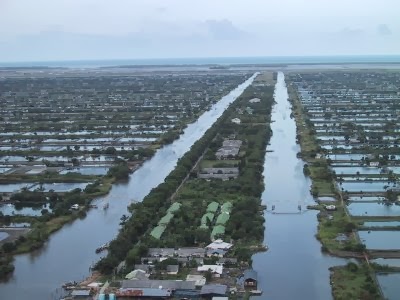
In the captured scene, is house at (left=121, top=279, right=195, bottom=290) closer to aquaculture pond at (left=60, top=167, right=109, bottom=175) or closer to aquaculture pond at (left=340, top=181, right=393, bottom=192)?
aquaculture pond at (left=340, top=181, right=393, bottom=192)

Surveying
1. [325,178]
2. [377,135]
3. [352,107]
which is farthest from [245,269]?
[352,107]

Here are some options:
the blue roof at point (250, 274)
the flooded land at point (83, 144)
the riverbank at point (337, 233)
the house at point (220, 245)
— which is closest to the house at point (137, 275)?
the flooded land at point (83, 144)

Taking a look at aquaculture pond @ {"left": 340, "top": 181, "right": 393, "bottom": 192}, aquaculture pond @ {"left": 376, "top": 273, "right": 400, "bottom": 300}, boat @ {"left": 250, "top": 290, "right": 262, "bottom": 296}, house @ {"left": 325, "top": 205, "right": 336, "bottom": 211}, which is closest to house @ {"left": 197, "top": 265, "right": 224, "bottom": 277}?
boat @ {"left": 250, "top": 290, "right": 262, "bottom": 296}

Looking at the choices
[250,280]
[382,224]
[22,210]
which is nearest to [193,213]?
[250,280]

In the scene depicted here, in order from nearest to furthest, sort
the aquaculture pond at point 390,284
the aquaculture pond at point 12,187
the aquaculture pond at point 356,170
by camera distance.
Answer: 1. the aquaculture pond at point 390,284
2. the aquaculture pond at point 12,187
3. the aquaculture pond at point 356,170

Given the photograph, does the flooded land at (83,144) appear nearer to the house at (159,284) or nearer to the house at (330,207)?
the house at (159,284)

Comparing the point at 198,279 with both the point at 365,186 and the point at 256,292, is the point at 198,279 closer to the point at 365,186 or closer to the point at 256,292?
the point at 256,292

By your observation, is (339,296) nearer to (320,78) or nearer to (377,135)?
(377,135)
